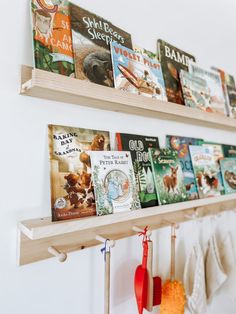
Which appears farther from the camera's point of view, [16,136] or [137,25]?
[137,25]

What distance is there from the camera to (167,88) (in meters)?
0.93

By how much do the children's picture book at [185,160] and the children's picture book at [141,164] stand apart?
16 centimetres

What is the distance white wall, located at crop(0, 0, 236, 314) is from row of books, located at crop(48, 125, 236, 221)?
1.7 inches

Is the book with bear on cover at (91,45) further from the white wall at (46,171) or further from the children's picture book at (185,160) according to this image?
the children's picture book at (185,160)

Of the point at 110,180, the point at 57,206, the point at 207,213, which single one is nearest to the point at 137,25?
the point at 110,180

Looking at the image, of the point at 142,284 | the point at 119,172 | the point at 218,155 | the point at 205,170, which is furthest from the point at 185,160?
the point at 142,284

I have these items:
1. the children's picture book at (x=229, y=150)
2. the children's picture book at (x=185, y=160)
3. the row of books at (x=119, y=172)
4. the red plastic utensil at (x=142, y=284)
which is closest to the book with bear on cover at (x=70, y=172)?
the row of books at (x=119, y=172)

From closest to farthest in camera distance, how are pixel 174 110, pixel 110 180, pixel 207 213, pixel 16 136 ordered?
pixel 16 136
pixel 110 180
pixel 174 110
pixel 207 213

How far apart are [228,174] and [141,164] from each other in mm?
562

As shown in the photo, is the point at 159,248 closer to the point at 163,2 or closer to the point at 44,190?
the point at 44,190

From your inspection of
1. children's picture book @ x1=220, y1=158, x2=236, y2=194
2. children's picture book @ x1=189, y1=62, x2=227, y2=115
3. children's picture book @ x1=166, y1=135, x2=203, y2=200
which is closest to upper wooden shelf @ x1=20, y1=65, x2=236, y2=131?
children's picture book @ x1=166, y1=135, x2=203, y2=200

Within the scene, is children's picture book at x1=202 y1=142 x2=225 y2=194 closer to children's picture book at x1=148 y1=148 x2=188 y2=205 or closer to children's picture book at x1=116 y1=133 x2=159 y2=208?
children's picture book at x1=148 y1=148 x2=188 y2=205

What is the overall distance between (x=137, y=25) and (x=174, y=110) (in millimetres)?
362

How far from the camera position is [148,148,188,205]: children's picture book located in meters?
0.84
